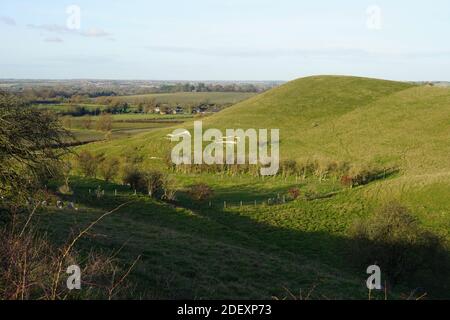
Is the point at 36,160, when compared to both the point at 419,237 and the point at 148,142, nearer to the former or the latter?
the point at 419,237

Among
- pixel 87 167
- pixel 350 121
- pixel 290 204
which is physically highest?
pixel 350 121

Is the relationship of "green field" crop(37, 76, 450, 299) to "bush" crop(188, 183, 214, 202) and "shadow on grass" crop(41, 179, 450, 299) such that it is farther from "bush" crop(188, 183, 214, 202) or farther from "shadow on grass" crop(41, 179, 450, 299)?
"bush" crop(188, 183, 214, 202)

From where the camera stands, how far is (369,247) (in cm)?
2323

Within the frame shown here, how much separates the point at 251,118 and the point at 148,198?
162ft

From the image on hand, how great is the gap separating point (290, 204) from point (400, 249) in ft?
58.1

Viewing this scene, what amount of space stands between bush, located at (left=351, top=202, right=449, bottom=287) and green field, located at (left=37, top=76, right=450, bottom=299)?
97 cm

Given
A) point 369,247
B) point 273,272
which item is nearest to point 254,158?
point 369,247

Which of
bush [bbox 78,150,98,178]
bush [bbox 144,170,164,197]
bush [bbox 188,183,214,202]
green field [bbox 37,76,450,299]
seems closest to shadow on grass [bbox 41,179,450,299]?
green field [bbox 37,76,450,299]

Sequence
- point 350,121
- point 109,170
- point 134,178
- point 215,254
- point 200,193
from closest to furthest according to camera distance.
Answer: point 215,254, point 200,193, point 134,178, point 109,170, point 350,121

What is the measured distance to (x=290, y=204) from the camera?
39938 mm

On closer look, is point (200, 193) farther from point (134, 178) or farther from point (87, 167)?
point (87, 167)

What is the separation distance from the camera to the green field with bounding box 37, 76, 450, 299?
58.2 ft

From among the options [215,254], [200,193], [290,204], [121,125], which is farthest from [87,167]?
[121,125]

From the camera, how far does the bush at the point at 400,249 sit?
73.6ft
